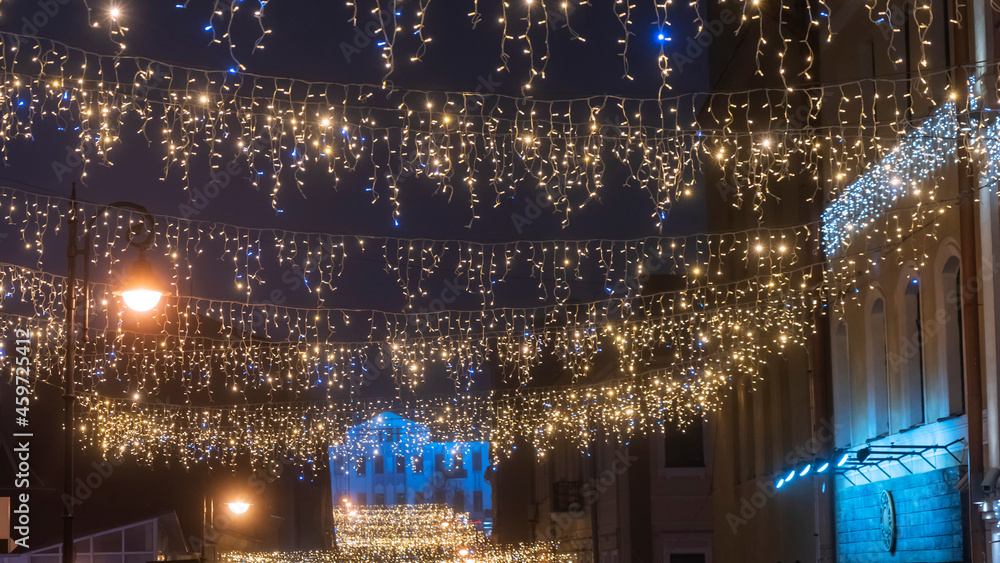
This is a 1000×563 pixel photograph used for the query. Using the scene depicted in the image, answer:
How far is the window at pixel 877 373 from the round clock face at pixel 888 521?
3.41 feet

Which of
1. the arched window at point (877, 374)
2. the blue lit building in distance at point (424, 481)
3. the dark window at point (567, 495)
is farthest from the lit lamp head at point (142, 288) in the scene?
the blue lit building in distance at point (424, 481)

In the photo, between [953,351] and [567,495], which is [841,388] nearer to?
[953,351]

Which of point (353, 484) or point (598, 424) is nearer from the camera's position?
point (598, 424)

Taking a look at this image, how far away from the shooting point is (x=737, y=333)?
23531 mm

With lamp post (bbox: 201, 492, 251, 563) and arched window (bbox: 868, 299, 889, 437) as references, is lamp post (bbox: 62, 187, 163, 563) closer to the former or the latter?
arched window (bbox: 868, 299, 889, 437)

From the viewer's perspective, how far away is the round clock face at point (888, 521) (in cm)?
1611

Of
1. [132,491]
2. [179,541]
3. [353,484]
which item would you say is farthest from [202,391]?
[353,484]

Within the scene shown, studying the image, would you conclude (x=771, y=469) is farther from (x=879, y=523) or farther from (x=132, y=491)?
(x=132, y=491)

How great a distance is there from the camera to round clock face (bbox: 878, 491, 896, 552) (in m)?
16.1

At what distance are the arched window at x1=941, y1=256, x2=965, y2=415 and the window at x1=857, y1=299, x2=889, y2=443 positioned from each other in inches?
→ 98.7

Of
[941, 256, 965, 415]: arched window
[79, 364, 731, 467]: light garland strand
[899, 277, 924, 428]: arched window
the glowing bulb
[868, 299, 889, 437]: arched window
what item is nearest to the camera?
the glowing bulb

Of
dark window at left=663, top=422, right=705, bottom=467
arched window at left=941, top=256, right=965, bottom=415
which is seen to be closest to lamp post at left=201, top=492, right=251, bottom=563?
dark window at left=663, top=422, right=705, bottom=467

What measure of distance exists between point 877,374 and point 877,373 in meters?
0.01

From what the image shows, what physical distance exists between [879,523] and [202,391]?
26913 millimetres
